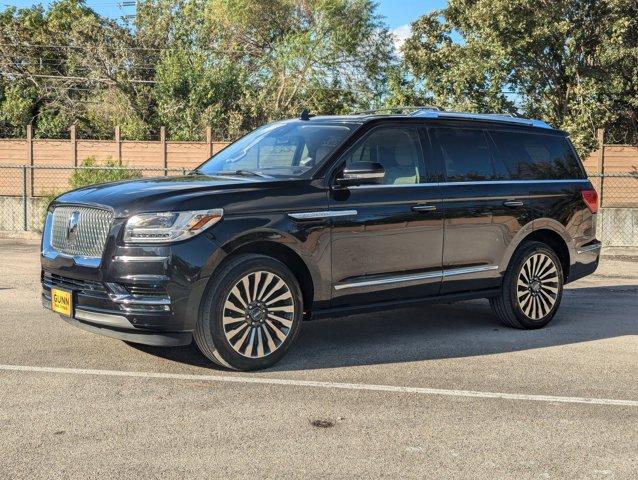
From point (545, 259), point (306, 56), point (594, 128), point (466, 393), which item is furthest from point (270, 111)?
point (466, 393)

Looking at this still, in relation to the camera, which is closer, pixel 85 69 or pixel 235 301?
pixel 235 301

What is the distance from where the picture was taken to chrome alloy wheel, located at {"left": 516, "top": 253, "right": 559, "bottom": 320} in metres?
7.66

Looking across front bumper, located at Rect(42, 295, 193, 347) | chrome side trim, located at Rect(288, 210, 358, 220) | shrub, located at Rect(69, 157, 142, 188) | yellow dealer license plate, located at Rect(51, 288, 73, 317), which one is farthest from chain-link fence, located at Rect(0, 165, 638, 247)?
front bumper, located at Rect(42, 295, 193, 347)

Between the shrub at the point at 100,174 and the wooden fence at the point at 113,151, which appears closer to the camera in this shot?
the shrub at the point at 100,174

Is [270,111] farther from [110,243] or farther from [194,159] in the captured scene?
[110,243]

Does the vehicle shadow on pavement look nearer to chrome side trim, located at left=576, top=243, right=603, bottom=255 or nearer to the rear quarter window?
chrome side trim, located at left=576, top=243, right=603, bottom=255

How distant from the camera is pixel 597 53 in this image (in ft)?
71.1

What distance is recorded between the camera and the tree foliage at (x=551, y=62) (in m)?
21.2

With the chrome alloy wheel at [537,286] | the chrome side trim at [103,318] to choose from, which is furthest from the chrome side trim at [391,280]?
the chrome side trim at [103,318]

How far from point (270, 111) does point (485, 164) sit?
1143 inches

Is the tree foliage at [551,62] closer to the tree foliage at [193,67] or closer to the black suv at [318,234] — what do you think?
the tree foliage at [193,67]

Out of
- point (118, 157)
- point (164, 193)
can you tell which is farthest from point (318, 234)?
point (118, 157)

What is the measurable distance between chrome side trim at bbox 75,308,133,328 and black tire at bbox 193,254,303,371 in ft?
1.64

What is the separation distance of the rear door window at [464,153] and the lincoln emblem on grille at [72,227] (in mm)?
3053
